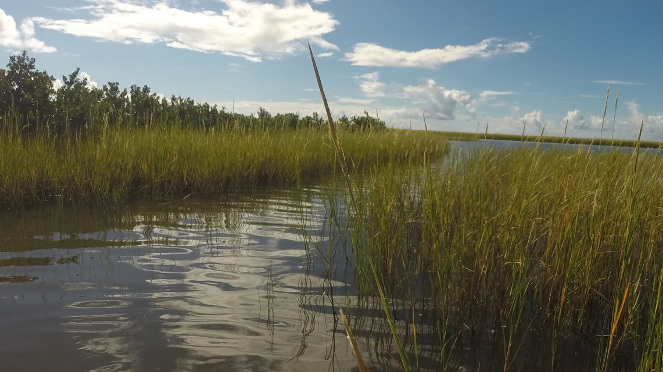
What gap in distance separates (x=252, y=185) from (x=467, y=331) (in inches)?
257

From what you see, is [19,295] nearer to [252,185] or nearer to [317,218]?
[317,218]

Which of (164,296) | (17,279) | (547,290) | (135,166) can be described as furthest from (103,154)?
(547,290)

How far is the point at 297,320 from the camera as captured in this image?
10.3 feet

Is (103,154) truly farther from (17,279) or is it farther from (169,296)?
(169,296)

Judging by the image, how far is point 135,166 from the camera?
7504mm

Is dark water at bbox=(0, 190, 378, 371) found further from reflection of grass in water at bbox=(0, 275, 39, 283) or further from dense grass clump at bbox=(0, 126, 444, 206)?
dense grass clump at bbox=(0, 126, 444, 206)

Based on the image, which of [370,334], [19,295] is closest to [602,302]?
[370,334]

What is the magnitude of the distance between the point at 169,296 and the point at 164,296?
0.04 metres

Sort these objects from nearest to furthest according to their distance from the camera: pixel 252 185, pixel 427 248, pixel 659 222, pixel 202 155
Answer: pixel 659 222 < pixel 427 248 < pixel 202 155 < pixel 252 185

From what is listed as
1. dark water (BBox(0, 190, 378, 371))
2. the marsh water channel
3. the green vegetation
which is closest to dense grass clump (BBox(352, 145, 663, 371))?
the marsh water channel

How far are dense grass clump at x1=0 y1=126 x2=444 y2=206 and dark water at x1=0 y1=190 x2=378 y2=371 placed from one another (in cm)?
77

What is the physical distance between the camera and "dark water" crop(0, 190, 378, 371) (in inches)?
105

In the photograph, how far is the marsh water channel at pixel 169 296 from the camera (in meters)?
2.67

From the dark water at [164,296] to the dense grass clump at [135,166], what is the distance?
30.5 inches
